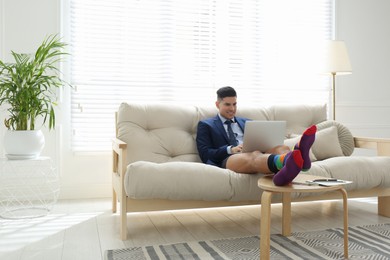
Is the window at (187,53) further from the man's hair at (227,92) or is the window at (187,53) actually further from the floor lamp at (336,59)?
the man's hair at (227,92)

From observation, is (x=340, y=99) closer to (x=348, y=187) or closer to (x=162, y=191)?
(x=348, y=187)

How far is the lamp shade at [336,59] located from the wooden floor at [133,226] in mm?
1194

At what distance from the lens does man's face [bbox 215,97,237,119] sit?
303 cm

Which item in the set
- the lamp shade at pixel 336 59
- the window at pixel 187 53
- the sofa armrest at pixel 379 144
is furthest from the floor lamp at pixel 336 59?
the sofa armrest at pixel 379 144

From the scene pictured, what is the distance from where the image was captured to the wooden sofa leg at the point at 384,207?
Result: 9.71 ft

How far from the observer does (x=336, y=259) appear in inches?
81.5

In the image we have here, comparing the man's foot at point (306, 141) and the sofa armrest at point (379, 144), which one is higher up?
the man's foot at point (306, 141)

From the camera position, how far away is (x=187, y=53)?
12.8 feet

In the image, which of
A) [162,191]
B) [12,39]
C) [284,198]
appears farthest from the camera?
[12,39]

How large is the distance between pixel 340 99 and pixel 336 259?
2.62 metres

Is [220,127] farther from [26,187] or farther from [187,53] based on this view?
[26,187]

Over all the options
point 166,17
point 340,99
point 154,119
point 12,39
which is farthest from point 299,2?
point 12,39

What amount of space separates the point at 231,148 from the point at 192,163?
0.38m

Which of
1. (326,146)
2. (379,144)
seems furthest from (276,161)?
(379,144)
